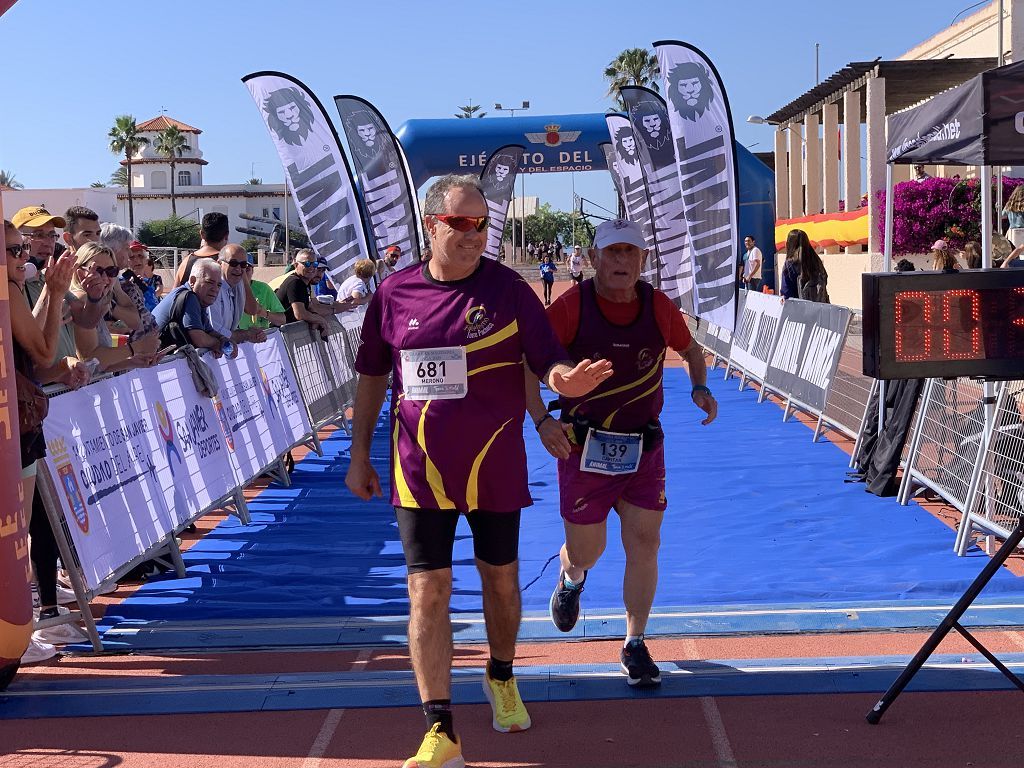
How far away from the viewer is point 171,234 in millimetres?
97375

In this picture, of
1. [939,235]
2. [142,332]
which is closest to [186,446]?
[142,332]

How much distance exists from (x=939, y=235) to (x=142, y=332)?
2410cm

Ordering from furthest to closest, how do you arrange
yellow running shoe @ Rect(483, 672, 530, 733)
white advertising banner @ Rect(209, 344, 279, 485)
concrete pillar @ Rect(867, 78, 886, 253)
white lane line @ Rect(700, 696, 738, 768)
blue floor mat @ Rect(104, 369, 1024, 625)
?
1. concrete pillar @ Rect(867, 78, 886, 253)
2. white advertising banner @ Rect(209, 344, 279, 485)
3. blue floor mat @ Rect(104, 369, 1024, 625)
4. yellow running shoe @ Rect(483, 672, 530, 733)
5. white lane line @ Rect(700, 696, 738, 768)

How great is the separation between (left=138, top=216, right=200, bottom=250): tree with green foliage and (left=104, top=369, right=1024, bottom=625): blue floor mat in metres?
89.2

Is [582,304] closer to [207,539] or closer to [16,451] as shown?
[16,451]

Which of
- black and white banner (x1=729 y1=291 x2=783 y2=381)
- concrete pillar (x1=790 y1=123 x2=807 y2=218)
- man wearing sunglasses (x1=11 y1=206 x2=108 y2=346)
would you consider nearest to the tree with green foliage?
concrete pillar (x1=790 y1=123 x2=807 y2=218)


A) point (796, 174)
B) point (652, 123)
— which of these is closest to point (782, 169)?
point (796, 174)

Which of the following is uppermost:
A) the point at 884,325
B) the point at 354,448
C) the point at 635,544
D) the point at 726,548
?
the point at 884,325

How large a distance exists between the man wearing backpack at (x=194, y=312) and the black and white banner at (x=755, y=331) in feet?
26.4

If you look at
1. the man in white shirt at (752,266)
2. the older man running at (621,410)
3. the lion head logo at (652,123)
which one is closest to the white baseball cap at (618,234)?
the older man running at (621,410)

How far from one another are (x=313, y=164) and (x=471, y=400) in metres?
13.0

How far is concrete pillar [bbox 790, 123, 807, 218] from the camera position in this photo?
51.7 m

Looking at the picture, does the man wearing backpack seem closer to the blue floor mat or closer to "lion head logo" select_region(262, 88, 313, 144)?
the blue floor mat

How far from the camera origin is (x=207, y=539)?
8422 mm
